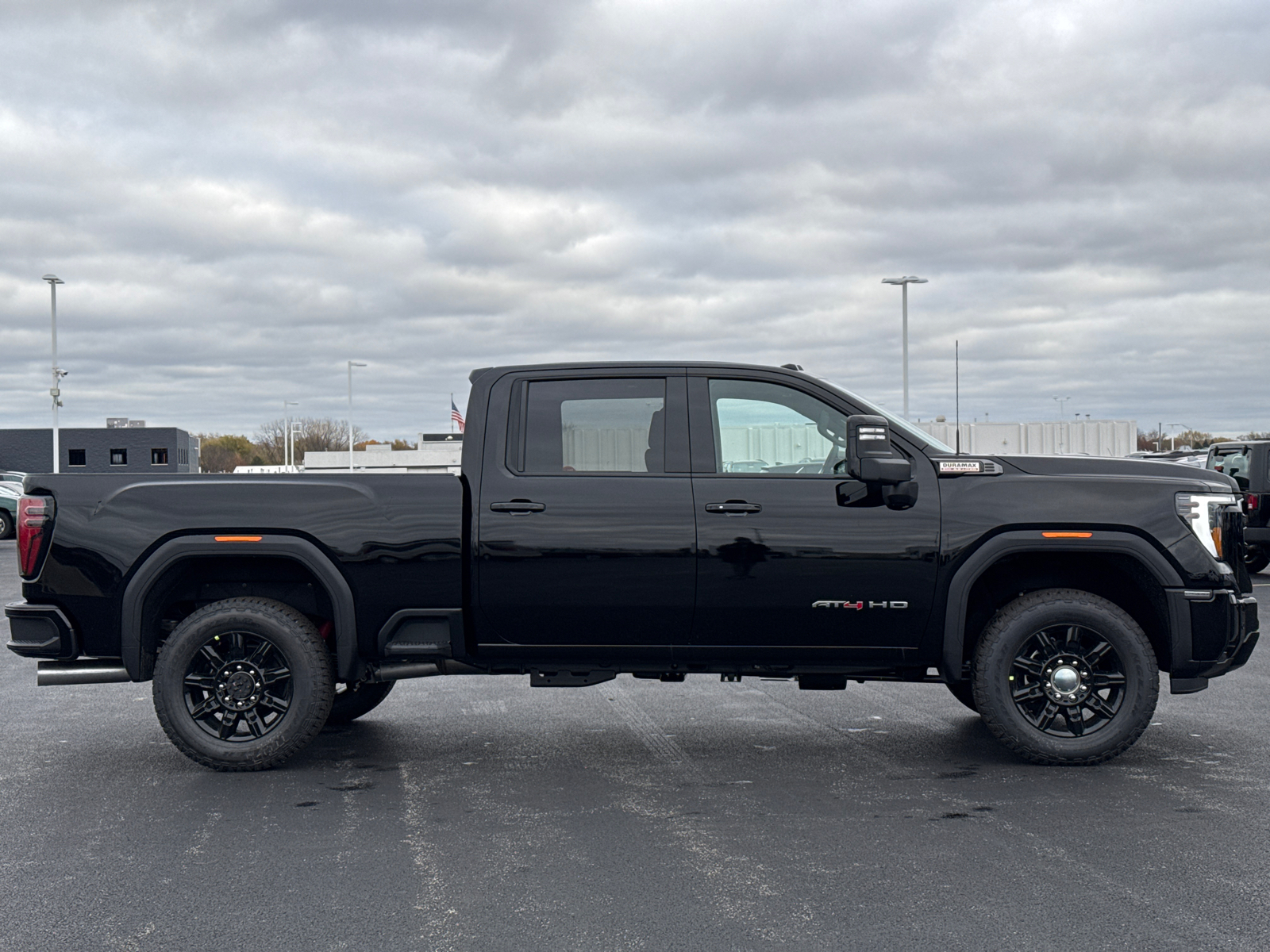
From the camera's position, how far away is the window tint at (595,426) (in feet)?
20.7

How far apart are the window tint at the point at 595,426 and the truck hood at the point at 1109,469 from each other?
6.11 feet

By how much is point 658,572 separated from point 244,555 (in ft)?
7.11

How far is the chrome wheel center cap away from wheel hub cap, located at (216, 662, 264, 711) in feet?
13.7

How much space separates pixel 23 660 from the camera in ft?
34.0

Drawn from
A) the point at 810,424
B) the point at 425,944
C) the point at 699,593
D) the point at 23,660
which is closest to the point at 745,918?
the point at 425,944

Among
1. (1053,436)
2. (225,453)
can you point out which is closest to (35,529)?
(1053,436)

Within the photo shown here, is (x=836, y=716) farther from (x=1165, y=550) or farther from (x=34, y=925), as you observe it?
(x=34, y=925)

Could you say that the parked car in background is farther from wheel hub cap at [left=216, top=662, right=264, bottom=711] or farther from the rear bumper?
wheel hub cap at [left=216, top=662, right=264, bottom=711]

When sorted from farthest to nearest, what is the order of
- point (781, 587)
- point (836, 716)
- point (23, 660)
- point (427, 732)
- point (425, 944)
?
point (23, 660) → point (836, 716) → point (427, 732) → point (781, 587) → point (425, 944)

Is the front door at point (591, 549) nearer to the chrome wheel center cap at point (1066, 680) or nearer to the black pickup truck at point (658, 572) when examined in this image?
the black pickup truck at point (658, 572)

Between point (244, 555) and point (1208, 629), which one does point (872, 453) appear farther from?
point (244, 555)

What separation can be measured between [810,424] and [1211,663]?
7.85ft

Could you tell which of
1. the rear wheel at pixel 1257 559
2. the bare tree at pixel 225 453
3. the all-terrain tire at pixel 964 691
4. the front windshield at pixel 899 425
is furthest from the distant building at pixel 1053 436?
the bare tree at pixel 225 453

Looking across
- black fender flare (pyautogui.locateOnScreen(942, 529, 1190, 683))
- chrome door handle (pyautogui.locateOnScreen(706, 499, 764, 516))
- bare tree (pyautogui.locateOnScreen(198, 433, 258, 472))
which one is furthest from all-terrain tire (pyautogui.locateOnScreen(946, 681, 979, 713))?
bare tree (pyautogui.locateOnScreen(198, 433, 258, 472))
